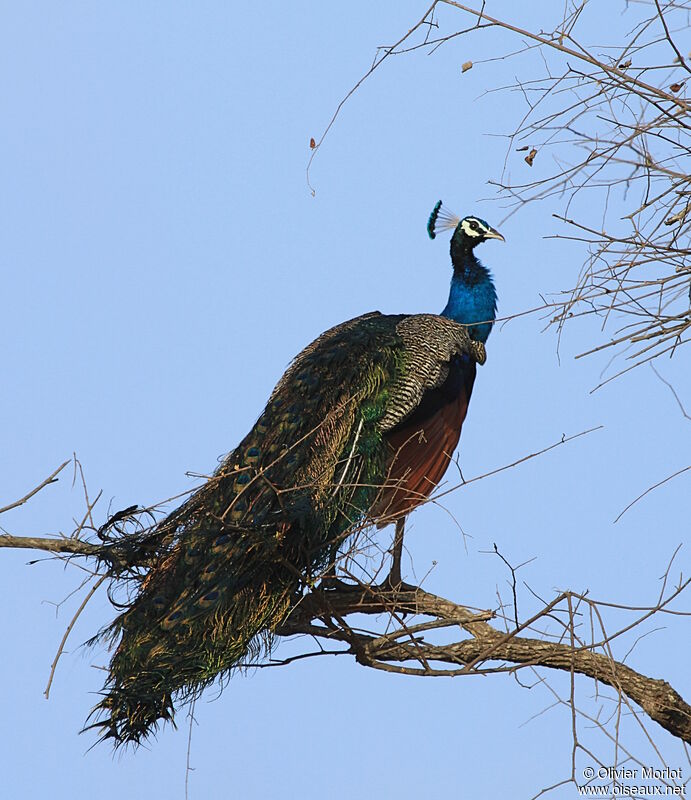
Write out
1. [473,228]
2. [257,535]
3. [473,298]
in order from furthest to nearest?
[473,228] < [473,298] < [257,535]

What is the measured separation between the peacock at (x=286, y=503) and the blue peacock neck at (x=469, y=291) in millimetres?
687

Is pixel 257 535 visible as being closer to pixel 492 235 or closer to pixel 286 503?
pixel 286 503

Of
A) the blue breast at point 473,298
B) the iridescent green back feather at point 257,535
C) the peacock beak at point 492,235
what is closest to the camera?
the iridescent green back feather at point 257,535

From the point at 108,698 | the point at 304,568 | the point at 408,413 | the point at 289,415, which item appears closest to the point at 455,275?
the point at 408,413

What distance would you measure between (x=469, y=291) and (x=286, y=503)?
308 centimetres

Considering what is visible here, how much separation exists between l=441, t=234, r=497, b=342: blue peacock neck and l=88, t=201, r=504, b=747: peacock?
687mm

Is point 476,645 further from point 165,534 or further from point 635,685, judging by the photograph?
point 165,534

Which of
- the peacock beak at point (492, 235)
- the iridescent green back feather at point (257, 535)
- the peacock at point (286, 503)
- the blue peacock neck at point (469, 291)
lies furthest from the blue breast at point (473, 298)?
the iridescent green back feather at point (257, 535)

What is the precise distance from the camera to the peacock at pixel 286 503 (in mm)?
5090

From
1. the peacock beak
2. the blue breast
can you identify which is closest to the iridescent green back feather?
the blue breast

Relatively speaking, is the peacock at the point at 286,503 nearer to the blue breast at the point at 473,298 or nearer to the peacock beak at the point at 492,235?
the blue breast at the point at 473,298

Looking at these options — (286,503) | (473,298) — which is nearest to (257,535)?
(286,503)

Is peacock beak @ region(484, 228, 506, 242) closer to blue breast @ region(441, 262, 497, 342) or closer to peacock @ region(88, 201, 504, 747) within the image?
blue breast @ region(441, 262, 497, 342)

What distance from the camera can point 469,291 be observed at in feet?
25.8
